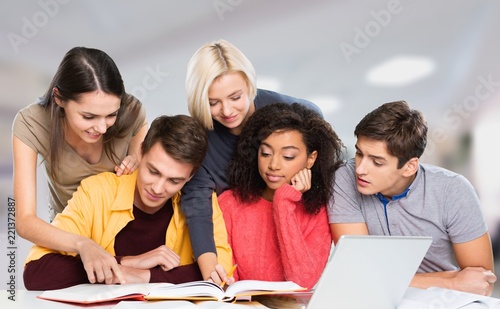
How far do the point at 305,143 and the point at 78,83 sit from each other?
3.04ft

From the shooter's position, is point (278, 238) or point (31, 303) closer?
point (31, 303)

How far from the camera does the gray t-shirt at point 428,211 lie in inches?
96.2

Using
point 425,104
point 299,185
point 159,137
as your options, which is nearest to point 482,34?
point 425,104

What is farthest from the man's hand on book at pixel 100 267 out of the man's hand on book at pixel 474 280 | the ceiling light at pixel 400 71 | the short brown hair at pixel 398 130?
the ceiling light at pixel 400 71

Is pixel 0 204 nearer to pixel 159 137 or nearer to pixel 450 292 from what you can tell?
pixel 159 137

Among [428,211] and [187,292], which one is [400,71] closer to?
[428,211]

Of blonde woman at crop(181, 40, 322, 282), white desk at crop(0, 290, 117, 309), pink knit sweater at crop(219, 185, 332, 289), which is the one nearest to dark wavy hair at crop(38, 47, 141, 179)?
blonde woman at crop(181, 40, 322, 282)

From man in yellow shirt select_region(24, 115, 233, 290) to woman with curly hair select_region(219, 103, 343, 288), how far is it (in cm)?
14

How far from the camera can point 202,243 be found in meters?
2.28

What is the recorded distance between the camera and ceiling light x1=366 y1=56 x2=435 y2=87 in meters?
4.45

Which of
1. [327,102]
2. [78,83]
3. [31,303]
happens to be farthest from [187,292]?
[327,102]

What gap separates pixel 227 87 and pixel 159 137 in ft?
1.24

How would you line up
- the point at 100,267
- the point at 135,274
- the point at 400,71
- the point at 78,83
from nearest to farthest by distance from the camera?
1. the point at 100,267
2. the point at 135,274
3. the point at 78,83
4. the point at 400,71

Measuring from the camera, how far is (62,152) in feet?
8.05
